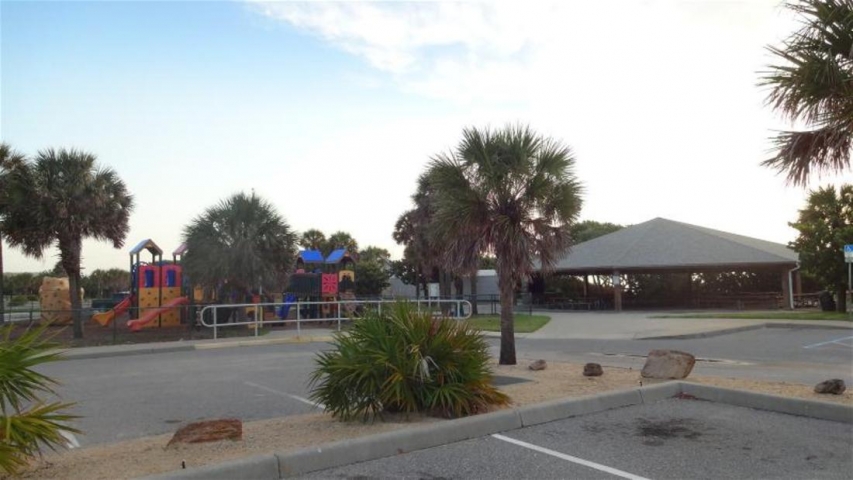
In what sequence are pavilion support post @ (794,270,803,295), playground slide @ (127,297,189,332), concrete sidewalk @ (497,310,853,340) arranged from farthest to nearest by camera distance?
pavilion support post @ (794,270,803,295), playground slide @ (127,297,189,332), concrete sidewalk @ (497,310,853,340)

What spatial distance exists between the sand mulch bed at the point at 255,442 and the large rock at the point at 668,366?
1.02ft

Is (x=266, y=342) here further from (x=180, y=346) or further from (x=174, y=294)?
(x=174, y=294)

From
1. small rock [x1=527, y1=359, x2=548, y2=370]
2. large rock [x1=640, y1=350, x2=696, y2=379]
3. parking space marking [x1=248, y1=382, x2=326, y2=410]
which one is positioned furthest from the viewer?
small rock [x1=527, y1=359, x2=548, y2=370]

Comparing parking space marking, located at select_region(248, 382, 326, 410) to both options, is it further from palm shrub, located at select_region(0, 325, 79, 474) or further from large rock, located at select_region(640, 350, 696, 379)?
large rock, located at select_region(640, 350, 696, 379)

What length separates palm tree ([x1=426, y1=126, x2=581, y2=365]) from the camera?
11.9 meters

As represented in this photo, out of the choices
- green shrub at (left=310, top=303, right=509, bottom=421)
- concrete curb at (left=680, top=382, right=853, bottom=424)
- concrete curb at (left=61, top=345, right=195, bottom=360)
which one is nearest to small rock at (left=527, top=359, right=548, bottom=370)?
concrete curb at (left=680, top=382, right=853, bottom=424)

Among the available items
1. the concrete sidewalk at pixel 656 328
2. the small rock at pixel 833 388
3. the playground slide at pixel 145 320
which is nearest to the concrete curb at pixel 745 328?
the concrete sidewalk at pixel 656 328

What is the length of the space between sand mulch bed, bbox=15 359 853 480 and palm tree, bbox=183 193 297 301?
15.9m

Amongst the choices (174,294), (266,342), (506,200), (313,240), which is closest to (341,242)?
(313,240)

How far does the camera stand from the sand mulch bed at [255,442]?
17.7ft

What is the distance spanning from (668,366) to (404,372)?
466 cm

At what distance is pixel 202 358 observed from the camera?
15.5 metres

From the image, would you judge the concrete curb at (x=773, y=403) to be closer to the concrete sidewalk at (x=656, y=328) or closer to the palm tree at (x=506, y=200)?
the palm tree at (x=506, y=200)

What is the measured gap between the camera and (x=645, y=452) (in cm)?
619
